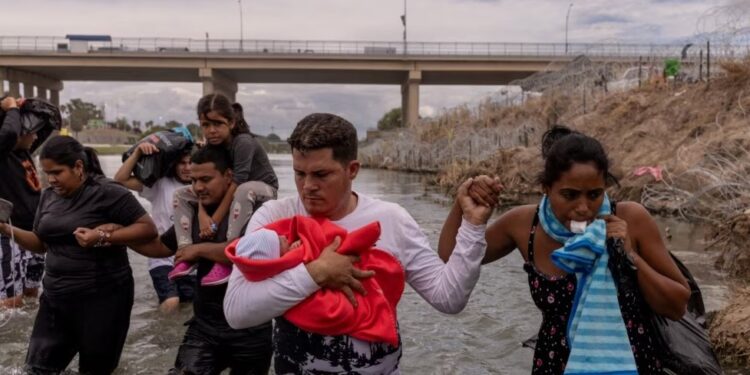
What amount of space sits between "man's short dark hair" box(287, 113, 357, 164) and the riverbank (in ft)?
2.93

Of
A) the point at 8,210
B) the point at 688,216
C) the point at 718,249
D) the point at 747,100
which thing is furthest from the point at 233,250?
the point at 747,100

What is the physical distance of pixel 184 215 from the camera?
4121 millimetres

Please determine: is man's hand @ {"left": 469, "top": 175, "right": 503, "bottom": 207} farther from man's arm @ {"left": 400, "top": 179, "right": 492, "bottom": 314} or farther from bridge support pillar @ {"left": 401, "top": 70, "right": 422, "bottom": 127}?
bridge support pillar @ {"left": 401, "top": 70, "right": 422, "bottom": 127}

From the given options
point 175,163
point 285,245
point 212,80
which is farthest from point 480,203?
point 212,80

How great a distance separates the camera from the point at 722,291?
27.2 feet

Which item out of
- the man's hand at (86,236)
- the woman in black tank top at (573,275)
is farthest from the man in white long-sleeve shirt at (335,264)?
the man's hand at (86,236)

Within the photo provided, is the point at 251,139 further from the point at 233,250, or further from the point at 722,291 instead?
the point at 722,291

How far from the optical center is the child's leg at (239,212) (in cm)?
386

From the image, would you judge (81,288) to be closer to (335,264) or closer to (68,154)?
(68,154)

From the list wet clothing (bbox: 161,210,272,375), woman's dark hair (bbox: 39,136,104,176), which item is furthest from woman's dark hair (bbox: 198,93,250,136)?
wet clothing (bbox: 161,210,272,375)

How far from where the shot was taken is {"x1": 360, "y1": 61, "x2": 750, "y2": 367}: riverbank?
755cm

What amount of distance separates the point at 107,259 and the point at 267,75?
65.1 metres

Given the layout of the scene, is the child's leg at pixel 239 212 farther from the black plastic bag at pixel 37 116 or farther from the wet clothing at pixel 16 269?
the wet clothing at pixel 16 269

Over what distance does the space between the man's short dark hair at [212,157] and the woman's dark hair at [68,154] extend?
0.74m
